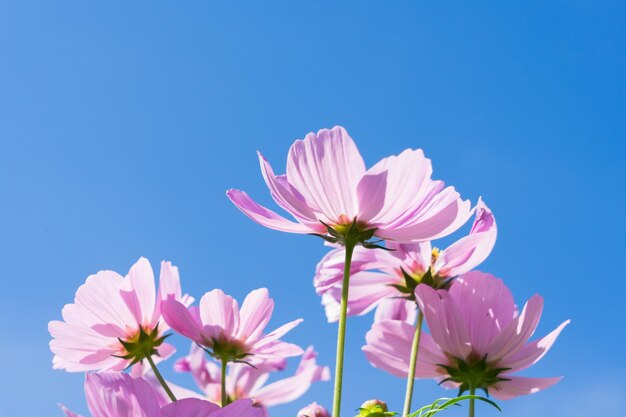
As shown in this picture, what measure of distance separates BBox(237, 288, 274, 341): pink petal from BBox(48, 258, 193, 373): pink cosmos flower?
0.30 feet

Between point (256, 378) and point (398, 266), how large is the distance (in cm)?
62

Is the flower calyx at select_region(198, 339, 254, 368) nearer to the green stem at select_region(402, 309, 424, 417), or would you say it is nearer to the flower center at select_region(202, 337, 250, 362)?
the flower center at select_region(202, 337, 250, 362)

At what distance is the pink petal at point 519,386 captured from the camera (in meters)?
1.17

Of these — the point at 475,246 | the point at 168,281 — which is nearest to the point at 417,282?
the point at 475,246

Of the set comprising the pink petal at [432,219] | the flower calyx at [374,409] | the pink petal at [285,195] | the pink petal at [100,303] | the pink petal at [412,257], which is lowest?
the flower calyx at [374,409]

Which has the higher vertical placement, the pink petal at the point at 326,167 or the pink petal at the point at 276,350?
the pink petal at the point at 326,167

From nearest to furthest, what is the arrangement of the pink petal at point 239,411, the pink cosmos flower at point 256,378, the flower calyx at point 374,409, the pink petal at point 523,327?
1. the pink petal at point 239,411
2. the flower calyx at point 374,409
3. the pink petal at point 523,327
4. the pink cosmos flower at point 256,378

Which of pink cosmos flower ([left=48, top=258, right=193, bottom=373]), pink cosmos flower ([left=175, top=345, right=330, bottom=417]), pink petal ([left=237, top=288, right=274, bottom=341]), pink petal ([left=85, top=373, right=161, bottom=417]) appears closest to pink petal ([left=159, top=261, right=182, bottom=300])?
pink cosmos flower ([left=48, top=258, right=193, bottom=373])

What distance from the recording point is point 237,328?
3.81ft

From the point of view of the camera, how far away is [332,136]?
3.43ft

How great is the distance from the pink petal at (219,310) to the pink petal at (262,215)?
0.46ft

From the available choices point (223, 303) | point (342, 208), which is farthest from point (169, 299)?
point (342, 208)

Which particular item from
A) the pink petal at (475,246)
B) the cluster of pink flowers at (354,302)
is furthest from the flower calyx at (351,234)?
the pink petal at (475,246)

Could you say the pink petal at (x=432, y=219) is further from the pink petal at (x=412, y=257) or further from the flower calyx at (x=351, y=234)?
the pink petal at (x=412, y=257)
